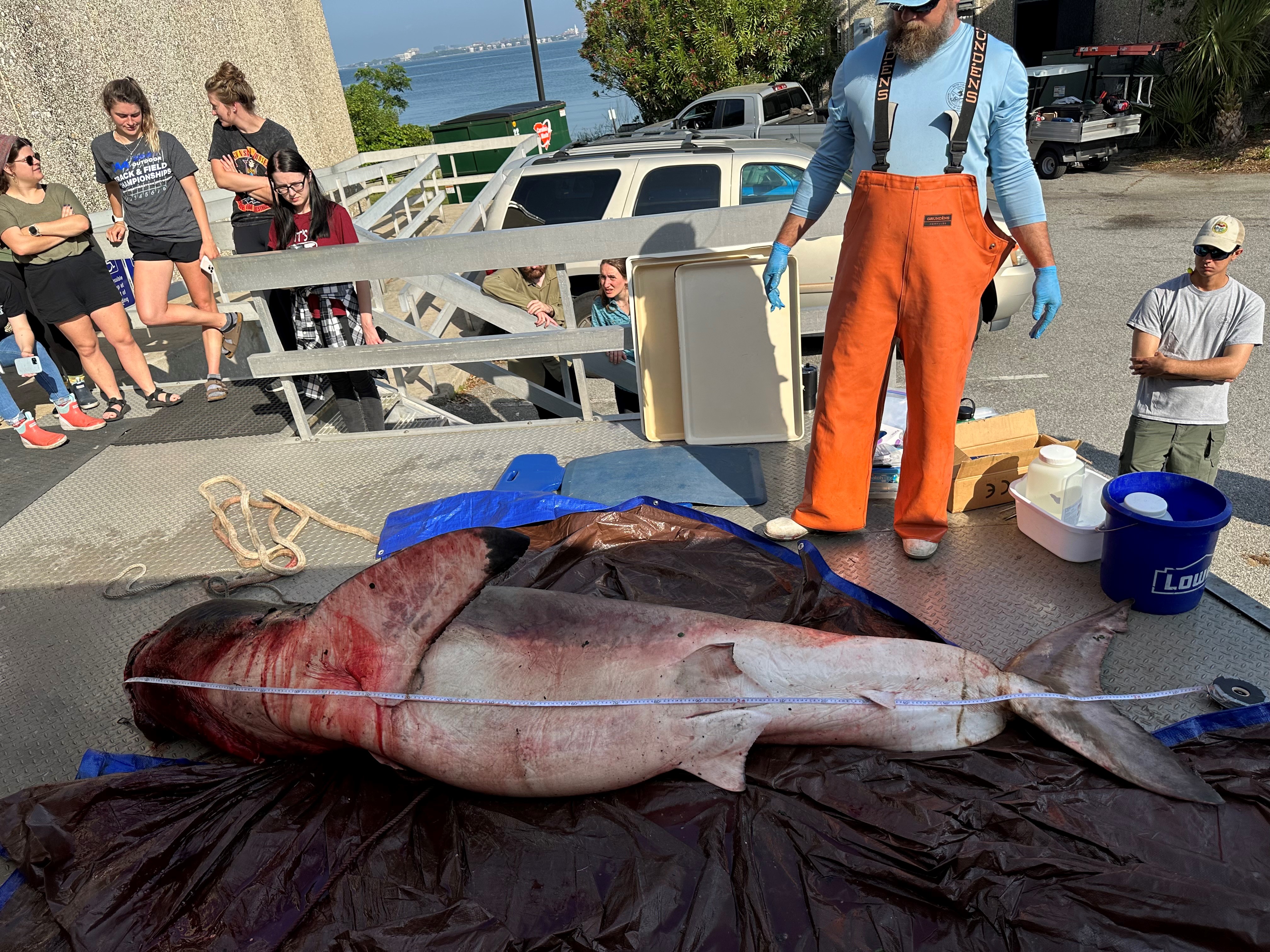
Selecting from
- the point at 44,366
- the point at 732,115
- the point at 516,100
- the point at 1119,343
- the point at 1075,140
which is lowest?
the point at 516,100

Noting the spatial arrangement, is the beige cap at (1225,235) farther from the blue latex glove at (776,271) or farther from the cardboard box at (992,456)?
the blue latex glove at (776,271)

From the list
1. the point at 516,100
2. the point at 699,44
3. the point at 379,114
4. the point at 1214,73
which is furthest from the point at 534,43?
the point at 516,100

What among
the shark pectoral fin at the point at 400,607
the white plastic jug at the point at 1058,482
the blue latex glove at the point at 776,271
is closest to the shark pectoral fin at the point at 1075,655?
the white plastic jug at the point at 1058,482

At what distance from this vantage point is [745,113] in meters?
12.9

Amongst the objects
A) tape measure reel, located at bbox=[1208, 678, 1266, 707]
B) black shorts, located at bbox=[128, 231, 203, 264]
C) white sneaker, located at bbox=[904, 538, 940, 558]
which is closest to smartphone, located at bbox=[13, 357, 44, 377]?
black shorts, located at bbox=[128, 231, 203, 264]

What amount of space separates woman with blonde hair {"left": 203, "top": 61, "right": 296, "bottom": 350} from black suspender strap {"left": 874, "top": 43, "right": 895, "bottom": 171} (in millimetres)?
3753

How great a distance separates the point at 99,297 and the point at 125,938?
4789mm

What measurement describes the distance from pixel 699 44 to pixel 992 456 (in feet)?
57.3

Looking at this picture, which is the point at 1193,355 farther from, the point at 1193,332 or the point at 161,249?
the point at 161,249

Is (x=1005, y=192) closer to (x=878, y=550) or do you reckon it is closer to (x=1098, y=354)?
(x=878, y=550)

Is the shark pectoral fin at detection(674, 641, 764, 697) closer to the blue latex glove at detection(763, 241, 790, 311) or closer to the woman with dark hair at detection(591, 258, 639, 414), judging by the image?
the blue latex glove at detection(763, 241, 790, 311)

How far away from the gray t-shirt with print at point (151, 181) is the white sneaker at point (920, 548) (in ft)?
16.6

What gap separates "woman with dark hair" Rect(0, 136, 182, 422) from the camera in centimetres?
521

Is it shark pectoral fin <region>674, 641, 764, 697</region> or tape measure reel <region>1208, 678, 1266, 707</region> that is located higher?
shark pectoral fin <region>674, 641, 764, 697</region>
